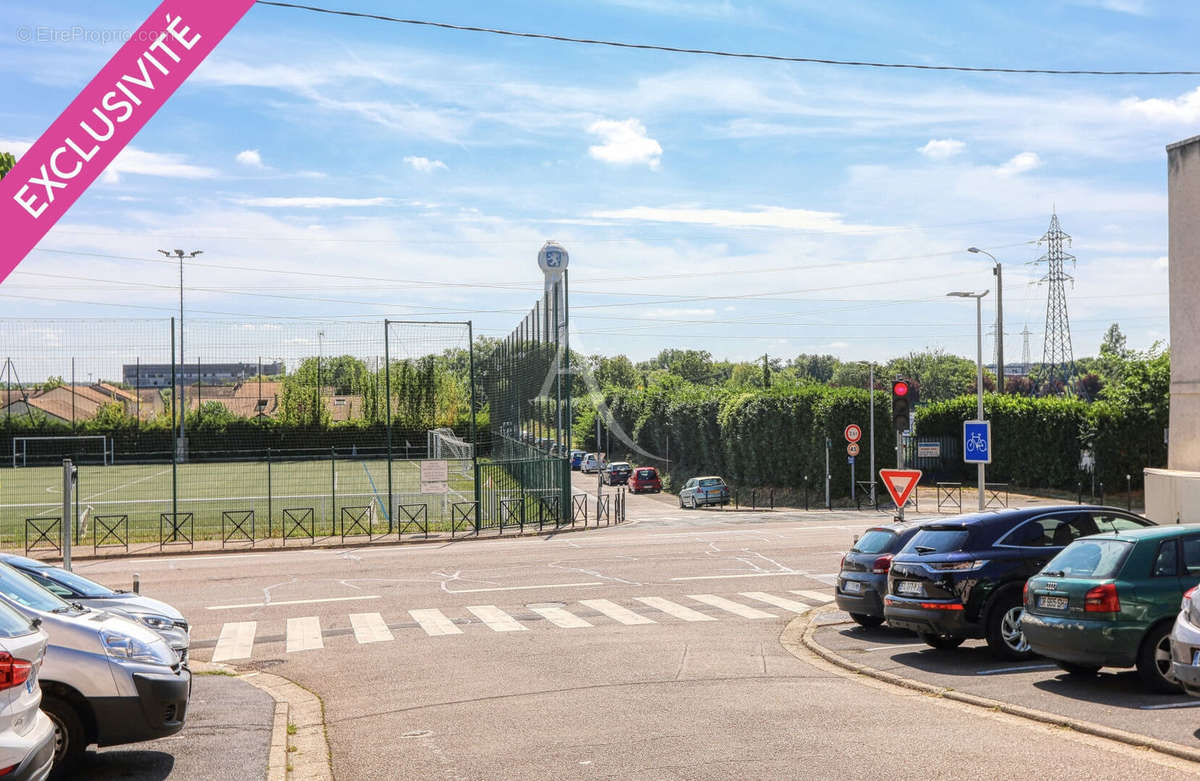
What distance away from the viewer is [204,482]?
46.5m

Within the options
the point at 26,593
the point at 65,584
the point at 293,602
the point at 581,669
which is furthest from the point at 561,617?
the point at 26,593

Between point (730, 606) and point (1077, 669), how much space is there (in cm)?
822

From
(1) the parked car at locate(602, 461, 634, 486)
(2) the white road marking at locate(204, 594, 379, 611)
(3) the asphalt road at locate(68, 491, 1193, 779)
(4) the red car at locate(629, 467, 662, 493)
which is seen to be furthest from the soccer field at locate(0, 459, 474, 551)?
(1) the parked car at locate(602, 461, 634, 486)

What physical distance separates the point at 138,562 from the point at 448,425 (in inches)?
855

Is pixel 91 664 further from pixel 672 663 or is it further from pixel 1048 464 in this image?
pixel 1048 464

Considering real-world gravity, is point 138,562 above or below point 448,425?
below

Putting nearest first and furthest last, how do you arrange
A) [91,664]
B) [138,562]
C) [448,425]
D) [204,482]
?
[91,664] < [138,562] < [204,482] < [448,425]

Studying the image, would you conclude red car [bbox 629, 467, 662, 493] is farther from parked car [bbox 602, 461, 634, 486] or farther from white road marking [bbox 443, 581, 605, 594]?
white road marking [bbox 443, 581, 605, 594]

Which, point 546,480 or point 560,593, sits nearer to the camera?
point 560,593

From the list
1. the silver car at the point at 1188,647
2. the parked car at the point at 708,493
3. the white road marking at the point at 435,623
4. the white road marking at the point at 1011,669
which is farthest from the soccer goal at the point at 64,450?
the silver car at the point at 1188,647

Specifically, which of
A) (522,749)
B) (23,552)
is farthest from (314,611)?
(23,552)

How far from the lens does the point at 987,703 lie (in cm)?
1123

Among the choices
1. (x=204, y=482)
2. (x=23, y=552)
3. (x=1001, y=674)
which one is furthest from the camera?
(x=204, y=482)

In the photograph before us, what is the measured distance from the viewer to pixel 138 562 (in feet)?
95.6
